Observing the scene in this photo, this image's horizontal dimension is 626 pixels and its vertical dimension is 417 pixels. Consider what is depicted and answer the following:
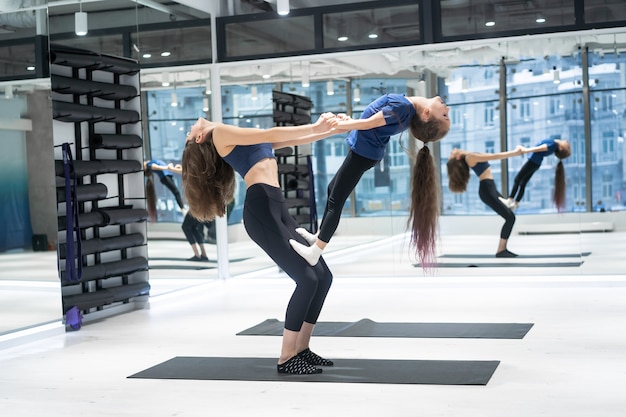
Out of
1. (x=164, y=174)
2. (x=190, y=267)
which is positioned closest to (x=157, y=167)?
(x=164, y=174)

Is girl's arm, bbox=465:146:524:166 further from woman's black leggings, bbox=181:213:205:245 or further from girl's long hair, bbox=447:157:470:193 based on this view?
woman's black leggings, bbox=181:213:205:245

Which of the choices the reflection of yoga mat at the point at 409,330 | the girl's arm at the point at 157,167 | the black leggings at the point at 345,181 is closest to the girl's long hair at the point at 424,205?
the black leggings at the point at 345,181

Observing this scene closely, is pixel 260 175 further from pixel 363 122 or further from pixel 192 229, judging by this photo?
pixel 192 229

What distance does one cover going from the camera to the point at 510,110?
856 cm

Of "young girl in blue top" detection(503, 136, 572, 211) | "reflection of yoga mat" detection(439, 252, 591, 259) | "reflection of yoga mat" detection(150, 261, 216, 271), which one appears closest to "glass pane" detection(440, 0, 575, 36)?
"young girl in blue top" detection(503, 136, 572, 211)

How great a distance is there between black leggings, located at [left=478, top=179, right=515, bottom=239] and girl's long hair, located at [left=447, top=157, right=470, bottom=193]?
0.57 feet

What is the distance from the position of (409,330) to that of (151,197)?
10.2ft

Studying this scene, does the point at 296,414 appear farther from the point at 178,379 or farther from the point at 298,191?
the point at 298,191

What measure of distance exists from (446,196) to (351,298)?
168 cm

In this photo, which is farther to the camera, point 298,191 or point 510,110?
point 298,191

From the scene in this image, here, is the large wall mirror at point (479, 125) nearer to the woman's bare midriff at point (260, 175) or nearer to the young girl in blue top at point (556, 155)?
the young girl in blue top at point (556, 155)

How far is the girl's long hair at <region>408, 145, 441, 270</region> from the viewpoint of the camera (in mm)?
4918

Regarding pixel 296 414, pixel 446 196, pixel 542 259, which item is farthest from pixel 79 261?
pixel 542 259

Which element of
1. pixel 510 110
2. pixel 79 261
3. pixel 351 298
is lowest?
pixel 351 298
